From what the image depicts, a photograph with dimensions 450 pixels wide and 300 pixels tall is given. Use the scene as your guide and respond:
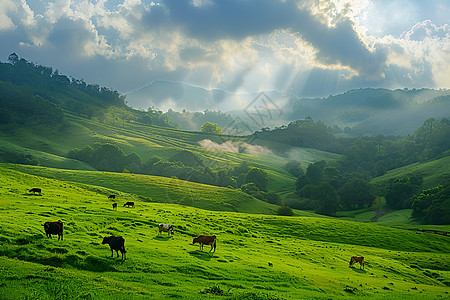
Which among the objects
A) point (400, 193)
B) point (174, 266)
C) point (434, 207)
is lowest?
point (174, 266)

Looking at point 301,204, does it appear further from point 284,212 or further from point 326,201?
point 284,212

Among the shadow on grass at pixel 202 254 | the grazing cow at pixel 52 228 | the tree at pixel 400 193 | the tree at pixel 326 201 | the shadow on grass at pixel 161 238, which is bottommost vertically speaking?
the shadow on grass at pixel 161 238

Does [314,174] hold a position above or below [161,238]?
above

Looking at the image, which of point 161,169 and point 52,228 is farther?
point 161,169

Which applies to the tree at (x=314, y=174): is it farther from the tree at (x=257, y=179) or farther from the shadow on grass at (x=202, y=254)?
the shadow on grass at (x=202, y=254)

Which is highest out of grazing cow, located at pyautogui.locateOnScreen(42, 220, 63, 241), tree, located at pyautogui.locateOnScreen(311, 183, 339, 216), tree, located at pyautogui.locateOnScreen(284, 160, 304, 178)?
tree, located at pyautogui.locateOnScreen(284, 160, 304, 178)

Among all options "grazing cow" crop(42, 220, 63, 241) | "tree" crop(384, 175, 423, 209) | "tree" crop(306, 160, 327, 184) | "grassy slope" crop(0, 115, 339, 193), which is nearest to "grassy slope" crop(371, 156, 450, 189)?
"tree" crop(384, 175, 423, 209)

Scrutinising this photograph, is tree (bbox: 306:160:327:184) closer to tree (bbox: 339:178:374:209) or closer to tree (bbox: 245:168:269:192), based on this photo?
tree (bbox: 339:178:374:209)

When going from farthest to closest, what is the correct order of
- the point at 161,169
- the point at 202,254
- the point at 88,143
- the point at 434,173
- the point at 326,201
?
the point at 88,143, the point at 434,173, the point at 161,169, the point at 326,201, the point at 202,254

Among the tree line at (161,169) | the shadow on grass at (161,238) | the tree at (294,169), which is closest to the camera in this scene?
the shadow on grass at (161,238)

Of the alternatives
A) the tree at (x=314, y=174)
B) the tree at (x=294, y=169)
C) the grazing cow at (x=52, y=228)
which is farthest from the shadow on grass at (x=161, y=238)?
the tree at (x=294, y=169)

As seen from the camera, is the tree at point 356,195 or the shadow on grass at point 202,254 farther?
the tree at point 356,195

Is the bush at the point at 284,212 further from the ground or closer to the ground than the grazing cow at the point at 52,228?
closer to the ground

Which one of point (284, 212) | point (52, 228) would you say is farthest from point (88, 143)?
point (52, 228)
